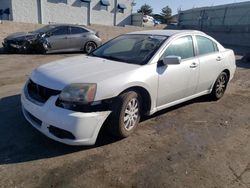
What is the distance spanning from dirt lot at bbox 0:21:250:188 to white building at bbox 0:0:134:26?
1012 inches

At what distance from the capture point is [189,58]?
4.88 meters

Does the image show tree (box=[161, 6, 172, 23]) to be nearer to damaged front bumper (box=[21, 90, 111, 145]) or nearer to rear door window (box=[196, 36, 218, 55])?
rear door window (box=[196, 36, 218, 55])

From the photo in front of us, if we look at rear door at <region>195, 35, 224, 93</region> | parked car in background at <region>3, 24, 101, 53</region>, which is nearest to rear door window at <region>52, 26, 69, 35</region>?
parked car in background at <region>3, 24, 101, 53</region>

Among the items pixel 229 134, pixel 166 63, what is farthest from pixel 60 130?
pixel 229 134

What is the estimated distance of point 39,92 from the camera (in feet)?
12.1

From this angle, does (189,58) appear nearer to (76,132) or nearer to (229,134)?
(229,134)

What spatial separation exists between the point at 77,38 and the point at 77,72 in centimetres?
975

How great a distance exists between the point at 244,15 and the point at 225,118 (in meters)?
21.8

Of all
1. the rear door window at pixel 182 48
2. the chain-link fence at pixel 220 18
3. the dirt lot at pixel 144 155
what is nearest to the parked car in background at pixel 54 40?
the dirt lot at pixel 144 155

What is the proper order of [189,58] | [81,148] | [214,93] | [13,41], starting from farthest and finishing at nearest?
1. [13,41]
2. [214,93]
3. [189,58]
4. [81,148]

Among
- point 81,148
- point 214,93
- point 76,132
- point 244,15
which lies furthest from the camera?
point 244,15

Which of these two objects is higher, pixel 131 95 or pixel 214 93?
pixel 131 95

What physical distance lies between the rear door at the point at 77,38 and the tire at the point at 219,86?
857 cm

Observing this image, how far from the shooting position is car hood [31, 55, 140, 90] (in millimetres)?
3519
